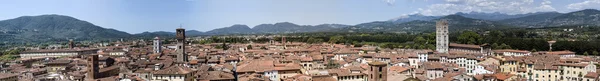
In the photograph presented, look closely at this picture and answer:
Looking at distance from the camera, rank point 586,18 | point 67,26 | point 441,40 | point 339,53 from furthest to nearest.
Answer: point 67,26 < point 586,18 < point 441,40 < point 339,53

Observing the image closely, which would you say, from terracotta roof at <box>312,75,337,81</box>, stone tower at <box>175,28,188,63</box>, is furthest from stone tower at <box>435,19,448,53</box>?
terracotta roof at <box>312,75,337,81</box>

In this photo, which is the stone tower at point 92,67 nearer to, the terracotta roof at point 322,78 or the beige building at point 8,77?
the beige building at point 8,77

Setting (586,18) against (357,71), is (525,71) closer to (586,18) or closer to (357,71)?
(357,71)

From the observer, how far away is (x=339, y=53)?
128 feet

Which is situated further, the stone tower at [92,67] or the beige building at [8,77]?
the stone tower at [92,67]

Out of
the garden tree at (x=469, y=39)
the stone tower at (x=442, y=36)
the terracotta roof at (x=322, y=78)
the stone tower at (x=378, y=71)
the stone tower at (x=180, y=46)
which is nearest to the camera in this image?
the stone tower at (x=378, y=71)

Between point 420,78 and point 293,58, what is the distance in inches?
442

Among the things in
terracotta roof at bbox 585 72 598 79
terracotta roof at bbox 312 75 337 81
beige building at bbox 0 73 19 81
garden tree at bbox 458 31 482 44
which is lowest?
terracotta roof at bbox 585 72 598 79

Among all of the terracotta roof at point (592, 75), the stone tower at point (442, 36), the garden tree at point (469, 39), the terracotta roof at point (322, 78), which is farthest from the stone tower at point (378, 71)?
the garden tree at point (469, 39)

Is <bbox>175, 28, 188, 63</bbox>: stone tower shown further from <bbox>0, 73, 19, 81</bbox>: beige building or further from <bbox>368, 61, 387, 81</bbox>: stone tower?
<bbox>368, 61, 387, 81</bbox>: stone tower

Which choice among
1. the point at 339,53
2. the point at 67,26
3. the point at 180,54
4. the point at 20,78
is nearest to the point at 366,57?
the point at 339,53

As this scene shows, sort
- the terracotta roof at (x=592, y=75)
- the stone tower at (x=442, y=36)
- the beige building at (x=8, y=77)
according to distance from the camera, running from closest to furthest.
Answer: the beige building at (x=8, y=77) → the terracotta roof at (x=592, y=75) → the stone tower at (x=442, y=36)

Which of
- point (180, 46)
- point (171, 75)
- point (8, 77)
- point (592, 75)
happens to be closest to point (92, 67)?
point (8, 77)

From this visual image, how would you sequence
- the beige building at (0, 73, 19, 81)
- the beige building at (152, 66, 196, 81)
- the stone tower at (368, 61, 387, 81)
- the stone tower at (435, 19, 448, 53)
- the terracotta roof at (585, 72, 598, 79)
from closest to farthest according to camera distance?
the stone tower at (368, 61, 387, 81) → the beige building at (152, 66, 196, 81) → the beige building at (0, 73, 19, 81) → the terracotta roof at (585, 72, 598, 79) → the stone tower at (435, 19, 448, 53)
